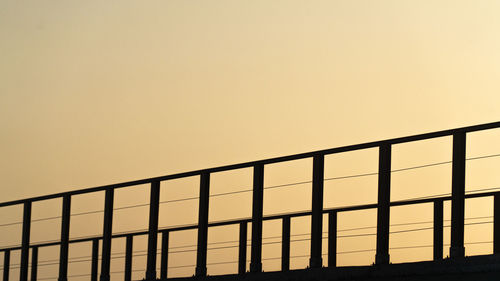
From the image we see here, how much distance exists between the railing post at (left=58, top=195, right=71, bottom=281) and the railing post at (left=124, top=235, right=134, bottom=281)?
2.03 feet

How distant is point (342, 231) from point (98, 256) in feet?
8.68

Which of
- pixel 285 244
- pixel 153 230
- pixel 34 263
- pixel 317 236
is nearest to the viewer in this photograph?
pixel 317 236

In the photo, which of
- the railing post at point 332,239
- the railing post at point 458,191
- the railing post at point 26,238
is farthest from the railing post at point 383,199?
the railing post at point 26,238

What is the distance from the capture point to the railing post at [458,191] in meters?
7.42

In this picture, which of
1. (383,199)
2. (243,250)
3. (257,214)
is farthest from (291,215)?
(383,199)

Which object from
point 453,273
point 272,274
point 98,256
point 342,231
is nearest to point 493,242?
point 342,231

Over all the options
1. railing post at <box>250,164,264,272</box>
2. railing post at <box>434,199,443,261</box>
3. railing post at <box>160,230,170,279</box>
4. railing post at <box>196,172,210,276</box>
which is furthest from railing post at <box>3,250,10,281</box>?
railing post at <box>434,199,443,261</box>

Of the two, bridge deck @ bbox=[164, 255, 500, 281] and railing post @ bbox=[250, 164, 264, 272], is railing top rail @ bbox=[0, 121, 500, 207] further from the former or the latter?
bridge deck @ bbox=[164, 255, 500, 281]

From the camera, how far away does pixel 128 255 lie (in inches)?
461

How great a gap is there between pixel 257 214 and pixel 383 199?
1439 millimetres

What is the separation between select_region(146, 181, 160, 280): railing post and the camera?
10.3 meters

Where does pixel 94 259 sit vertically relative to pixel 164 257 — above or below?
above

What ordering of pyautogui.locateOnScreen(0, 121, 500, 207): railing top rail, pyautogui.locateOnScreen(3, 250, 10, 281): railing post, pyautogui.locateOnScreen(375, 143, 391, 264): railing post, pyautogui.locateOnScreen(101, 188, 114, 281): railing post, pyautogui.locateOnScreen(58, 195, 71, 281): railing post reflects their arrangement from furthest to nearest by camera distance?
pyautogui.locateOnScreen(3, 250, 10, 281): railing post, pyautogui.locateOnScreen(58, 195, 71, 281): railing post, pyautogui.locateOnScreen(101, 188, 114, 281): railing post, pyautogui.locateOnScreen(375, 143, 391, 264): railing post, pyautogui.locateOnScreen(0, 121, 500, 207): railing top rail

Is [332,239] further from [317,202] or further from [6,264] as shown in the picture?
[6,264]
